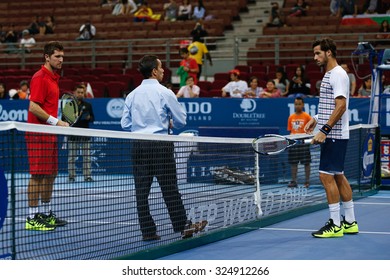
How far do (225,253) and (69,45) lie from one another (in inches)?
756

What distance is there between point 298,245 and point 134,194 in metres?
2.11

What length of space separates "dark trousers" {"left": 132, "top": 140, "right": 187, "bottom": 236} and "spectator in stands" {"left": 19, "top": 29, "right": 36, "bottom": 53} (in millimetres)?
17254

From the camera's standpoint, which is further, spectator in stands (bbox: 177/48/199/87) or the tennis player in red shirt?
spectator in stands (bbox: 177/48/199/87)

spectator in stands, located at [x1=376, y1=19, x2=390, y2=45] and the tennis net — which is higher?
spectator in stands, located at [x1=376, y1=19, x2=390, y2=45]

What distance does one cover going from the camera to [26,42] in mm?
26172

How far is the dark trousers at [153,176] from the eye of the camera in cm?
805

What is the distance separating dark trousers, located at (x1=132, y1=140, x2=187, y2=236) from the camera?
26.4ft

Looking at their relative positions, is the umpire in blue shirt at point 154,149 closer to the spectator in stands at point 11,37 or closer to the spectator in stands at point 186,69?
the spectator in stands at point 186,69

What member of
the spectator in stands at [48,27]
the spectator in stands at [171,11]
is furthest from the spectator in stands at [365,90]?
the spectator in stands at [48,27]

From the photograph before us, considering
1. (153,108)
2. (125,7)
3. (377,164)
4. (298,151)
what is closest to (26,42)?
(125,7)

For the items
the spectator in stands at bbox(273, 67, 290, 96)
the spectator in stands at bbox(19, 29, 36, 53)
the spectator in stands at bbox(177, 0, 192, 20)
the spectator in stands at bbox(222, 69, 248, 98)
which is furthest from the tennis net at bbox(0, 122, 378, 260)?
the spectator in stands at bbox(19, 29, 36, 53)

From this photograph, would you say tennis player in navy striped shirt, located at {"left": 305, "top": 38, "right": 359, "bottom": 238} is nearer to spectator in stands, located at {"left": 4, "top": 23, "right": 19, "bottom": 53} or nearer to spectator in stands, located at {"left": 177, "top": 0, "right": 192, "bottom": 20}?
spectator in stands, located at {"left": 177, "top": 0, "right": 192, "bottom": 20}

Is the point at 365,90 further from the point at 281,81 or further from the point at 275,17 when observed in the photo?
the point at 275,17
